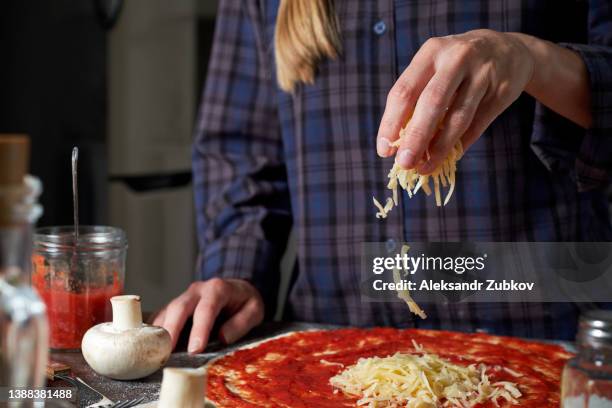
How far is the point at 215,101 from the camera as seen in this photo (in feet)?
5.50

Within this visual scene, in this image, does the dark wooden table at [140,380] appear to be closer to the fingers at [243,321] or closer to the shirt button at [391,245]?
the fingers at [243,321]

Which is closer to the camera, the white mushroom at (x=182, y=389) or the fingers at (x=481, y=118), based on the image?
the white mushroom at (x=182, y=389)

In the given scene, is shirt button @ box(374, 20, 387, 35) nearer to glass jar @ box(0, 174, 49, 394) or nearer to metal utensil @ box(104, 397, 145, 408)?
metal utensil @ box(104, 397, 145, 408)

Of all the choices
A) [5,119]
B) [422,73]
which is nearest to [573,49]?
[422,73]

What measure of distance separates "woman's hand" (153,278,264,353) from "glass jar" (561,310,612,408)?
67 cm

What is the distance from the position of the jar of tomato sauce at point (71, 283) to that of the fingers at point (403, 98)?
528mm

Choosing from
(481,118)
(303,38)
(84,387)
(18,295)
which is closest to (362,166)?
(303,38)

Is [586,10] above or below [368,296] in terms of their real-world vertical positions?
above

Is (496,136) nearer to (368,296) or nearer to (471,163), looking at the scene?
(471,163)

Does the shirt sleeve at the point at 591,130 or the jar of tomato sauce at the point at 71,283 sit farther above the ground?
the shirt sleeve at the point at 591,130

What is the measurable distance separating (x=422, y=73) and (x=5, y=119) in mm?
1870

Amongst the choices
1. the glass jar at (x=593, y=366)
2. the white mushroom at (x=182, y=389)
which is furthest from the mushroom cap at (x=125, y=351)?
the glass jar at (x=593, y=366)

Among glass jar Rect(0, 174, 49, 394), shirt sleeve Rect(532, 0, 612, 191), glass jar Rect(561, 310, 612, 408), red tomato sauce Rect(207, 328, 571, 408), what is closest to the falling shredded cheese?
red tomato sauce Rect(207, 328, 571, 408)

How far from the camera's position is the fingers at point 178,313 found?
4.04 feet
